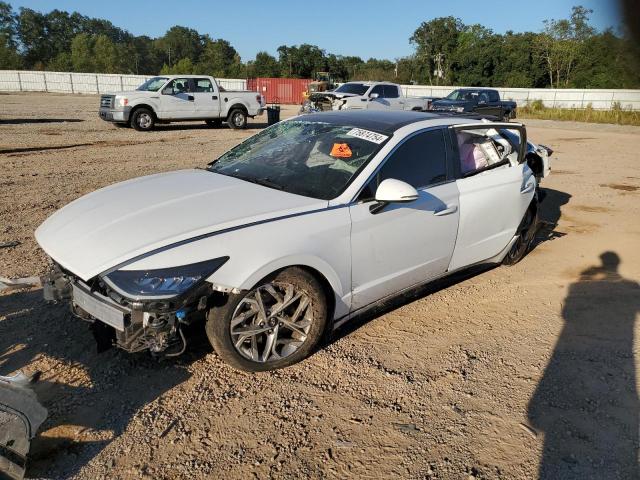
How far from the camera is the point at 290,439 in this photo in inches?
106

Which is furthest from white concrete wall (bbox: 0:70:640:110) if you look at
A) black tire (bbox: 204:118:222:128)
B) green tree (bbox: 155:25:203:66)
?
green tree (bbox: 155:25:203:66)

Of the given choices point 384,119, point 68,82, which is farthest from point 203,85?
point 68,82

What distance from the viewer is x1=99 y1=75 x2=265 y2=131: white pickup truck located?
15836 millimetres

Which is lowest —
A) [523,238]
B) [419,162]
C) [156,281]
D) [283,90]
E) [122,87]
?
[523,238]

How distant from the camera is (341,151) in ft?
12.4

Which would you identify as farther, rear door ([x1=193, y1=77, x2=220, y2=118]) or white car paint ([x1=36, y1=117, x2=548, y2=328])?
rear door ([x1=193, y1=77, x2=220, y2=118])

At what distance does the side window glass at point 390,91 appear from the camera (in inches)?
802

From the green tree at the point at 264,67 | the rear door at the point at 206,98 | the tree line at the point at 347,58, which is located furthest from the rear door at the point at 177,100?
the green tree at the point at 264,67

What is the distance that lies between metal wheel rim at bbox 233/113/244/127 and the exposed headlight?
1652cm

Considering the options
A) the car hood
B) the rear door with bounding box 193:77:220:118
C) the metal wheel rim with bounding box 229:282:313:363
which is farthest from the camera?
the rear door with bounding box 193:77:220:118

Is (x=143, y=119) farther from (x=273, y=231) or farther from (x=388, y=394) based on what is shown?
(x=388, y=394)

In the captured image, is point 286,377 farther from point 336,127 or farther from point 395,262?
point 336,127

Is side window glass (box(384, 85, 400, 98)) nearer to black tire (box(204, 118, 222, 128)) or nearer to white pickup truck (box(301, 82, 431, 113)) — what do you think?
white pickup truck (box(301, 82, 431, 113))

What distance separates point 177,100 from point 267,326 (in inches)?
599
